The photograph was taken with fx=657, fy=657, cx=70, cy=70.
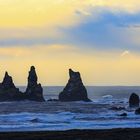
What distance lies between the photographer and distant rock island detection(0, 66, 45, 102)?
164 meters

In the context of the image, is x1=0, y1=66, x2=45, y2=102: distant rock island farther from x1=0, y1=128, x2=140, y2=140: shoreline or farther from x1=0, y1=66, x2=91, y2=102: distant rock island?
x1=0, y1=128, x2=140, y2=140: shoreline

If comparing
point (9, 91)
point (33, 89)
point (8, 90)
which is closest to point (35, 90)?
point (33, 89)

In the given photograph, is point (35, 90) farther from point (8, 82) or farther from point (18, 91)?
point (8, 82)

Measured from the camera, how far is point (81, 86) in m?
166

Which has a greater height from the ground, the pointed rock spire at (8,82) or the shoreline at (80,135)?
the pointed rock spire at (8,82)

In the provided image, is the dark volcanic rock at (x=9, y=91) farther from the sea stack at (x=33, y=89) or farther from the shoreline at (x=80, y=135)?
the shoreline at (x=80, y=135)

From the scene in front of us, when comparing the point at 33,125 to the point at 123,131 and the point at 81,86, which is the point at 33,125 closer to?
the point at 123,131

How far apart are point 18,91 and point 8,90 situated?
2.53m

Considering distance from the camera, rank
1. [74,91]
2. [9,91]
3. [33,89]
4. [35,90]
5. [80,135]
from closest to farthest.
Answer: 1. [80,135]
2. [9,91]
3. [33,89]
4. [74,91]
5. [35,90]

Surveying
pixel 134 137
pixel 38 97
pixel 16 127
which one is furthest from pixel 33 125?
pixel 38 97

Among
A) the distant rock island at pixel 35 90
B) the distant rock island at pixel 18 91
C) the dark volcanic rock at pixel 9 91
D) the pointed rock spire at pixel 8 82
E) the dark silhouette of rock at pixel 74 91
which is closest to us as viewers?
the dark volcanic rock at pixel 9 91

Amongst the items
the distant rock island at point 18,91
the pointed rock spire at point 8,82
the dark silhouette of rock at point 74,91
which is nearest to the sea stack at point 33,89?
the distant rock island at point 18,91

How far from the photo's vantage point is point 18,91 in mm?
166375

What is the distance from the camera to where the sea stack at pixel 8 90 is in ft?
539
